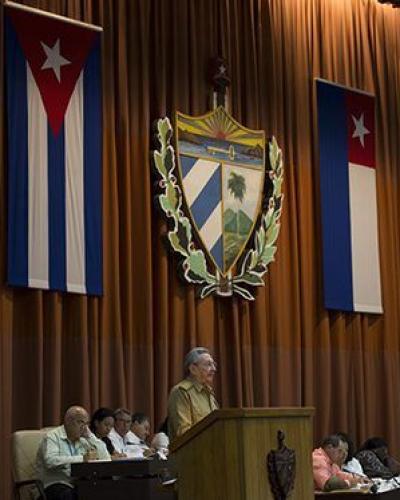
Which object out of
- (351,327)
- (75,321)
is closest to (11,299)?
(75,321)

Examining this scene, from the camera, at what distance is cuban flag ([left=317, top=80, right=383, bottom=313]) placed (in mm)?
12031

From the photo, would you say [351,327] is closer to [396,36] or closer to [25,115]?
[396,36]

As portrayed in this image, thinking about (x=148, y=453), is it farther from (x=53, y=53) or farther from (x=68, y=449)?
(x=53, y=53)

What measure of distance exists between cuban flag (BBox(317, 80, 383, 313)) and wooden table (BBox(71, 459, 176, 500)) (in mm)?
5487

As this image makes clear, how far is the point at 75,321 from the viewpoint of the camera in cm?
953

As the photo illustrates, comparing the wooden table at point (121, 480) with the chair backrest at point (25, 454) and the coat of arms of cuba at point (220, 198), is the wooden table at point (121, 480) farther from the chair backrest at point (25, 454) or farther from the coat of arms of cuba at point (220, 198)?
the coat of arms of cuba at point (220, 198)

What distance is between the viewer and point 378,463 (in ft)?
33.7

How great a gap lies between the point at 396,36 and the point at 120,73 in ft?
15.5

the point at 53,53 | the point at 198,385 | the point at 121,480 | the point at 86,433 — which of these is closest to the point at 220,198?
the point at 53,53

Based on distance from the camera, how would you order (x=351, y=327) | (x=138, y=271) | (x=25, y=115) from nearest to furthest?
(x=25, y=115) → (x=138, y=271) → (x=351, y=327)

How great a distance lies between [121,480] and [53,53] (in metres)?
4.43

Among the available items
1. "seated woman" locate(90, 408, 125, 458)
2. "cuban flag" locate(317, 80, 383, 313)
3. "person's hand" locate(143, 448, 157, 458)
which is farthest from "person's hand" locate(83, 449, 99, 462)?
"cuban flag" locate(317, 80, 383, 313)

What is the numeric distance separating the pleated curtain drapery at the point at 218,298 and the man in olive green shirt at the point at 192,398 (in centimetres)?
257

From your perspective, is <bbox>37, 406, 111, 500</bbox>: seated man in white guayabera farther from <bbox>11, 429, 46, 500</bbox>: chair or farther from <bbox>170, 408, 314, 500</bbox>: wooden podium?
<bbox>170, 408, 314, 500</bbox>: wooden podium
